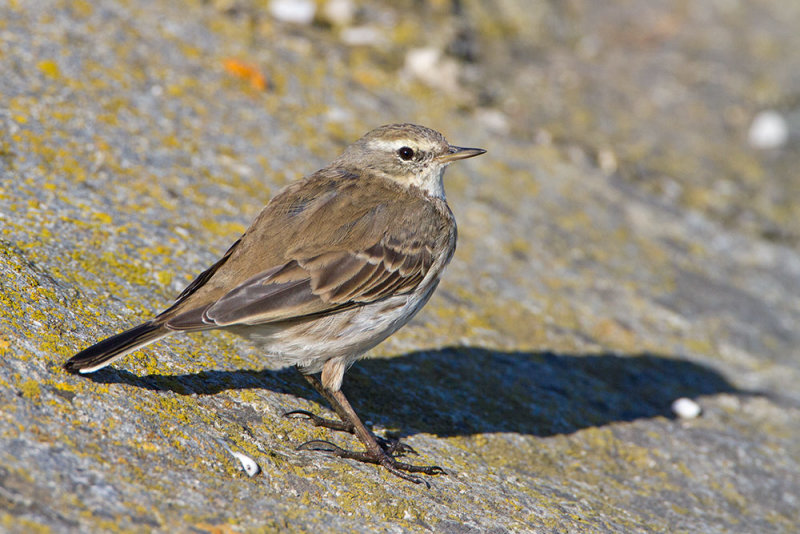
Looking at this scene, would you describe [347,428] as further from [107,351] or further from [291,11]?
[291,11]

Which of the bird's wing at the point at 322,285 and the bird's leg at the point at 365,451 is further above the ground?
the bird's wing at the point at 322,285

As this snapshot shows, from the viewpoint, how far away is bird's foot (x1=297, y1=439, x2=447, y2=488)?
4.14m

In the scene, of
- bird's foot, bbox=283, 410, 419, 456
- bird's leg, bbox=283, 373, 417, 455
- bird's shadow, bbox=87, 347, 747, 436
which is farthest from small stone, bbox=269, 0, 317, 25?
bird's foot, bbox=283, 410, 419, 456

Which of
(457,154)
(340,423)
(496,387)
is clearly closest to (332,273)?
(340,423)

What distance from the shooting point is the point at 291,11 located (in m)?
8.02

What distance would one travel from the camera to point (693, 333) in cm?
670

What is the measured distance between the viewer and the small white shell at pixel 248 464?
3.69 m

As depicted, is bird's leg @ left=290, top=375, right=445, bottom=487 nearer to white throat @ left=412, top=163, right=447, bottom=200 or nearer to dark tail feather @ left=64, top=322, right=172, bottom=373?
dark tail feather @ left=64, top=322, right=172, bottom=373

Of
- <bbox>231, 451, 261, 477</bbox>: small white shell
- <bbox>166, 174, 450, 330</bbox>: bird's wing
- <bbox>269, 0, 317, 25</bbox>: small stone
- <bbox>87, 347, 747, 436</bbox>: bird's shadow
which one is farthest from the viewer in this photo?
<bbox>269, 0, 317, 25</bbox>: small stone

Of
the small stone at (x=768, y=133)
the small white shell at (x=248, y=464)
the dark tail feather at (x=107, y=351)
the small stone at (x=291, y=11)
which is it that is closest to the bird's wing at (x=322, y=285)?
the dark tail feather at (x=107, y=351)

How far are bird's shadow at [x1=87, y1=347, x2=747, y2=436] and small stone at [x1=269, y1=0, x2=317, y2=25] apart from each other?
159 inches

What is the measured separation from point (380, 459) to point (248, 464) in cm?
76

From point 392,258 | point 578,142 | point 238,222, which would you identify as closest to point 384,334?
point 392,258

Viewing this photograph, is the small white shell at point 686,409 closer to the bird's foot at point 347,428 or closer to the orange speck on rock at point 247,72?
the bird's foot at point 347,428
